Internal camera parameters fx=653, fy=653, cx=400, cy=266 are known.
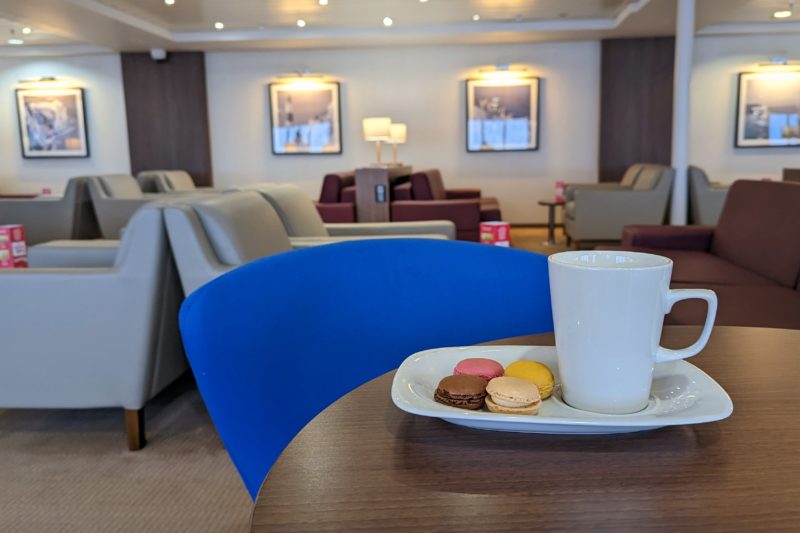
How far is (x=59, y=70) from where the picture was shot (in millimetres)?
9312

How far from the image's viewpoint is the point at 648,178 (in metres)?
6.68

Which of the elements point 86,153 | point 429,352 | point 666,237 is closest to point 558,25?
point 666,237

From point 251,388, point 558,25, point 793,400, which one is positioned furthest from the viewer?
point 558,25

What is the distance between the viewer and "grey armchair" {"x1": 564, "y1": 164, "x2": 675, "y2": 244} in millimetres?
6441

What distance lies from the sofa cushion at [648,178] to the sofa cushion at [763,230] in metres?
3.04

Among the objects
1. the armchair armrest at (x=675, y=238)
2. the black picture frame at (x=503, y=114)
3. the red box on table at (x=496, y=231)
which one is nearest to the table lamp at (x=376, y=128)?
the black picture frame at (x=503, y=114)

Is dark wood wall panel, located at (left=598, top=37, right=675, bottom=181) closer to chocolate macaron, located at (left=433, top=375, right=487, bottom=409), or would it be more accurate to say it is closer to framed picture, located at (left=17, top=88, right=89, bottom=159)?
framed picture, located at (left=17, top=88, right=89, bottom=159)

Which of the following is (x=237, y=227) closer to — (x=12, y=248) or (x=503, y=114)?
(x=12, y=248)

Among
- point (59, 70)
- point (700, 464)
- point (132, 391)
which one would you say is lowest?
point (132, 391)

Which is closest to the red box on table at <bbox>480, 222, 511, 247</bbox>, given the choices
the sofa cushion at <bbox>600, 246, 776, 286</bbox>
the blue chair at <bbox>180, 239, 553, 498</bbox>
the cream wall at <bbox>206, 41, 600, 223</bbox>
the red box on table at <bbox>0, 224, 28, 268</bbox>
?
the sofa cushion at <bbox>600, 246, 776, 286</bbox>

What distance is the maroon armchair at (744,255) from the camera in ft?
7.35

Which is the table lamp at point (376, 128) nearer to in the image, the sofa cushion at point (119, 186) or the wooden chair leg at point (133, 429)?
the sofa cushion at point (119, 186)

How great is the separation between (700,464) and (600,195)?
6425 millimetres

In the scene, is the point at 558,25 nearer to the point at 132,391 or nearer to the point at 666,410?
the point at 132,391
